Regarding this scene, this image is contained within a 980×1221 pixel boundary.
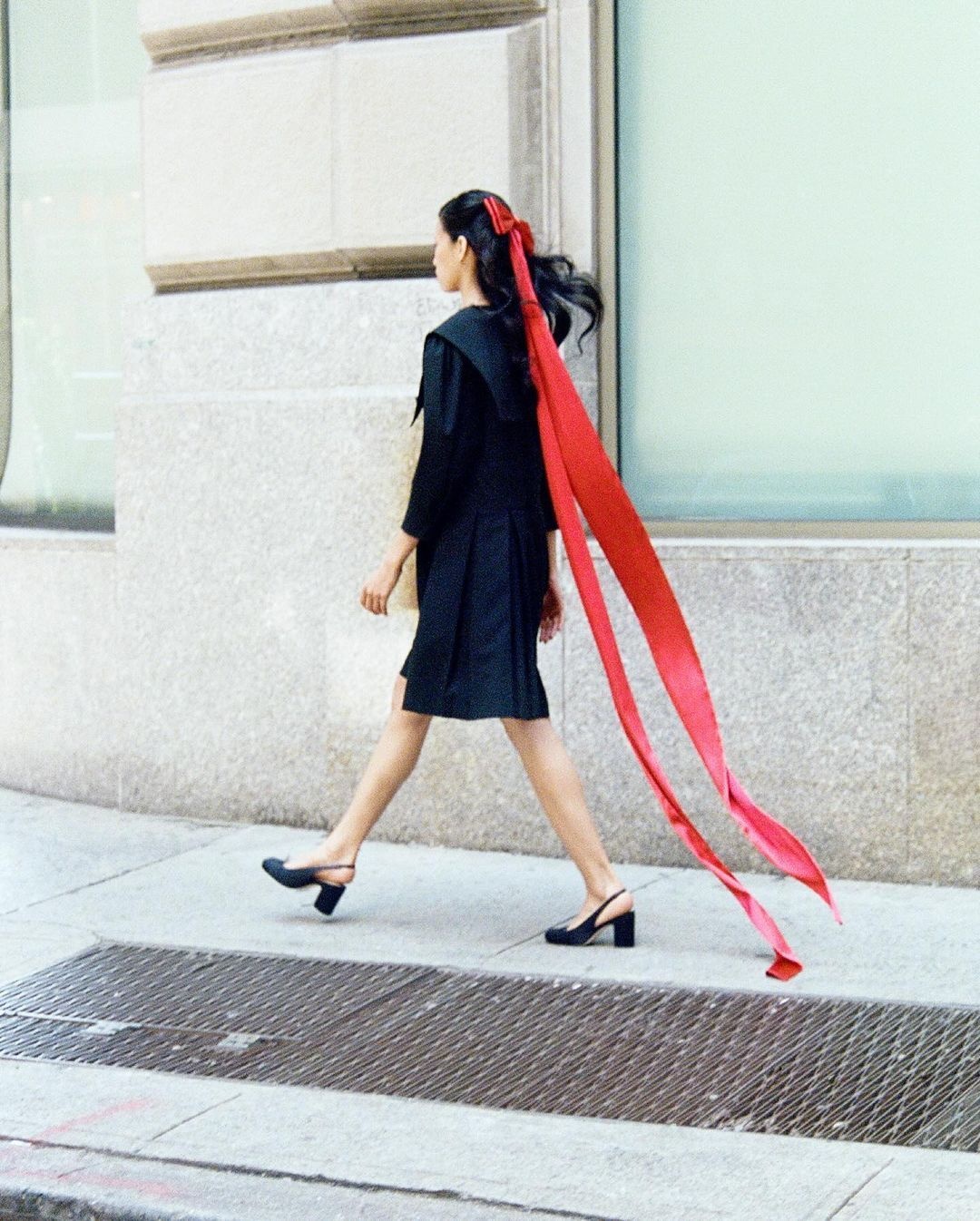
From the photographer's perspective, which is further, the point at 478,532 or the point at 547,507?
the point at 547,507

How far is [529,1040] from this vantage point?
449 centimetres

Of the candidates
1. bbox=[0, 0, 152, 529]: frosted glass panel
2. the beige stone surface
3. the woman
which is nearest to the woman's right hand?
the woman

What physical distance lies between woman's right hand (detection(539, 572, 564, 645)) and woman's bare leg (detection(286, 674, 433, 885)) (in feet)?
1.45

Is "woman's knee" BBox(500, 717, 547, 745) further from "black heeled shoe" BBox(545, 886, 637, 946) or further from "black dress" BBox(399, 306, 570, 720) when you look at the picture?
"black heeled shoe" BBox(545, 886, 637, 946)

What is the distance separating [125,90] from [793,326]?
9.74ft

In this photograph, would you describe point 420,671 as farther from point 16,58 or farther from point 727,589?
point 16,58

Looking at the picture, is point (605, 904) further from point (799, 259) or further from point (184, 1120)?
point (799, 259)

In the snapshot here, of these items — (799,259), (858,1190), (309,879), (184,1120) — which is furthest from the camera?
(799,259)

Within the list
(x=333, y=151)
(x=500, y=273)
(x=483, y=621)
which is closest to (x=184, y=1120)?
(x=483, y=621)

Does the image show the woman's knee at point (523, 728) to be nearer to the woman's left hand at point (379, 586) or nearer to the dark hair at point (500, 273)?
the woman's left hand at point (379, 586)

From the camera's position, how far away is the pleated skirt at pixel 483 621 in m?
5.21

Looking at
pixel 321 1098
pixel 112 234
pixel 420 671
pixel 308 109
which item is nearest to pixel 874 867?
pixel 420 671

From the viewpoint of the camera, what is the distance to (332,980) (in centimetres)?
502

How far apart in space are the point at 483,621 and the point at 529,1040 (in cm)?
121
